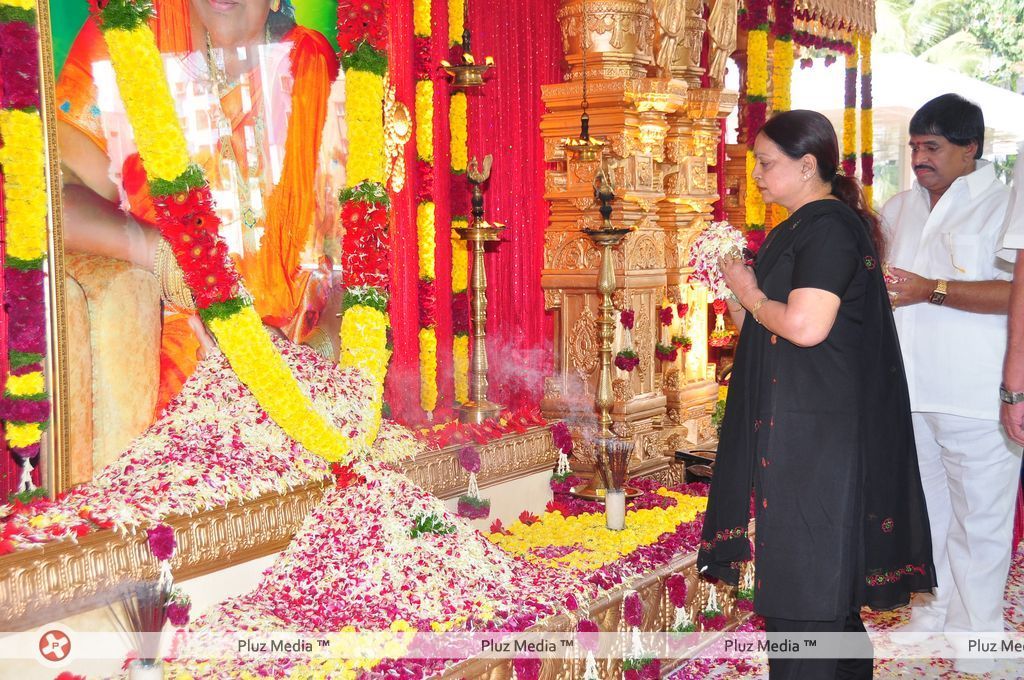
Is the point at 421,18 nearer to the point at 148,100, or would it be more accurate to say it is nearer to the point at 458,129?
the point at 458,129

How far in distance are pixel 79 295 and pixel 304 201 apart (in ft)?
4.80

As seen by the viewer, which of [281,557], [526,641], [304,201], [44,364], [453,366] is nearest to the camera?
[526,641]

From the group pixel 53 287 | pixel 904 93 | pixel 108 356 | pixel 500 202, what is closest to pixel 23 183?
pixel 53 287

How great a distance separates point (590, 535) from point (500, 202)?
2.82 meters

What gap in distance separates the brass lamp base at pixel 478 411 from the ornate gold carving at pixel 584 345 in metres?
1.05

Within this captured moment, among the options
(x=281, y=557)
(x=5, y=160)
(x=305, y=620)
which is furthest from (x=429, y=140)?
(x=305, y=620)

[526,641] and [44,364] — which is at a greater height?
[44,364]

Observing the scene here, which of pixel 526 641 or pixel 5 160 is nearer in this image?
pixel 526 641

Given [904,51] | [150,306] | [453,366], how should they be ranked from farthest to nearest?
[904,51], [453,366], [150,306]

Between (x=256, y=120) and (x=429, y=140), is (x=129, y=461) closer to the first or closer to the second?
(x=256, y=120)

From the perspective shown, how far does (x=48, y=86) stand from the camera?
3803mm

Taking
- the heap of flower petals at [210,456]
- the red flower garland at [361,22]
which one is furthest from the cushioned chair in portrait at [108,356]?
the red flower garland at [361,22]

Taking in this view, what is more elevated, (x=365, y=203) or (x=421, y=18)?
(x=421, y=18)

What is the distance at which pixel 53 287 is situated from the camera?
12.5 feet
